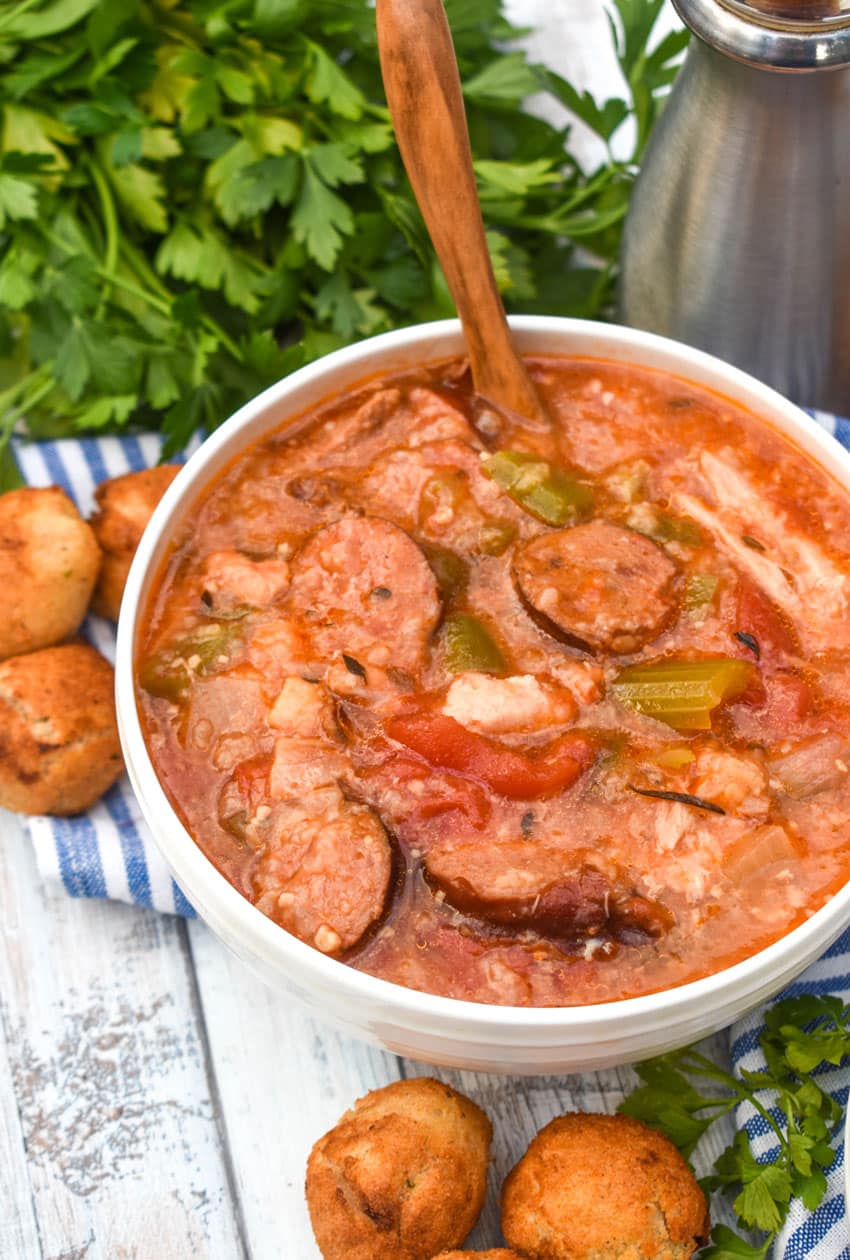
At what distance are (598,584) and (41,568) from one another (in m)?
1.37

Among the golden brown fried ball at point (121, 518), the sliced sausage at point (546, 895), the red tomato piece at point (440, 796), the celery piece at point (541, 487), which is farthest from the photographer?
the golden brown fried ball at point (121, 518)

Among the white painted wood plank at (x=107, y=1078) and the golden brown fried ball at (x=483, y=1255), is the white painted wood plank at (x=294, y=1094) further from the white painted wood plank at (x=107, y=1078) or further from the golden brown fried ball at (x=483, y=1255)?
the golden brown fried ball at (x=483, y=1255)

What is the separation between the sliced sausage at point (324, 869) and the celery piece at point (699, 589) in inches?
31.0

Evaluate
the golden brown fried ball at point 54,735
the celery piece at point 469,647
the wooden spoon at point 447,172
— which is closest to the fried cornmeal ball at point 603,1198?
the celery piece at point 469,647

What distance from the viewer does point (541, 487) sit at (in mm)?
3090

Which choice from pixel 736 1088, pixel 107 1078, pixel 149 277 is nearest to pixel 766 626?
pixel 736 1088

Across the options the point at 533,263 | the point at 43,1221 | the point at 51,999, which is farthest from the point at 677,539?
the point at 43,1221

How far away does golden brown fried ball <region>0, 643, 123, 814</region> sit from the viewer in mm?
3295

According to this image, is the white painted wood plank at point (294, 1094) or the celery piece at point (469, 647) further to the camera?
the white painted wood plank at point (294, 1094)

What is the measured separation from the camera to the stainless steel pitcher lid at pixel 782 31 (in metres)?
2.94

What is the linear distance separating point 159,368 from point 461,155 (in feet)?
3.81

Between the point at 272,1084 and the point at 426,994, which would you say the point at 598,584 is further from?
the point at 272,1084

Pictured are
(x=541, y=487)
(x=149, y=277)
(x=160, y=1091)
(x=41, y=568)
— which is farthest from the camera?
(x=149, y=277)

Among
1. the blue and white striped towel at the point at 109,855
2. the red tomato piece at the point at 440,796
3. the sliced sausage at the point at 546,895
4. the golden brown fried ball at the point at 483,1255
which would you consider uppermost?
the red tomato piece at the point at 440,796
